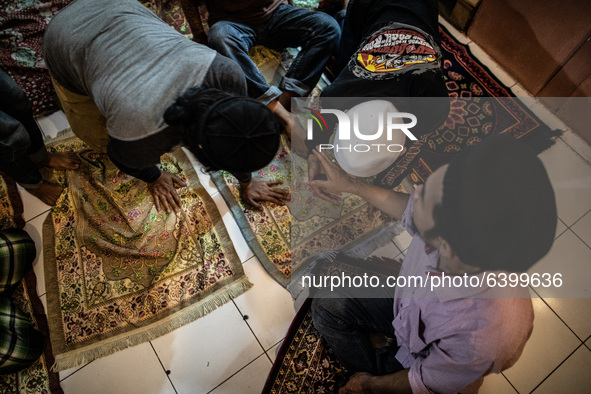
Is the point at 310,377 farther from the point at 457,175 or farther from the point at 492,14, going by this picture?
the point at 492,14

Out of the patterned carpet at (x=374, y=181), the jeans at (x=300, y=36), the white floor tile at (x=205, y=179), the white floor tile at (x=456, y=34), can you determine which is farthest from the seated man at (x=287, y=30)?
the white floor tile at (x=456, y=34)

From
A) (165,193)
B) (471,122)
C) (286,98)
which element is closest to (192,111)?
(165,193)

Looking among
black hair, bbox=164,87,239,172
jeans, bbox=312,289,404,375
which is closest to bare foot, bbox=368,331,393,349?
jeans, bbox=312,289,404,375

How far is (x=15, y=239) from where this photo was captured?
5.08 ft

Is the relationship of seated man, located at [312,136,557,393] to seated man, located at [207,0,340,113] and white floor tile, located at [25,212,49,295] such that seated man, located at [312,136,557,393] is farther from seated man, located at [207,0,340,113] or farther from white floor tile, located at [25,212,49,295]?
white floor tile, located at [25,212,49,295]

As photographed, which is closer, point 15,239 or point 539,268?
point 15,239

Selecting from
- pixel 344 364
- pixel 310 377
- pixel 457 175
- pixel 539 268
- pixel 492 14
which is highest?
pixel 492 14

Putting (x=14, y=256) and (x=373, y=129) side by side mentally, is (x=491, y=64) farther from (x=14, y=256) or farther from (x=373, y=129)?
(x=14, y=256)

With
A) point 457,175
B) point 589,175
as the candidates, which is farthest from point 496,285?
point 589,175

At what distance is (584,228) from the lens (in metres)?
1.70

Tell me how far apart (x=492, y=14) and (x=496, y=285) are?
170 cm

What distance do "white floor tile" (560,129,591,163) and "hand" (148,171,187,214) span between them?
208 cm

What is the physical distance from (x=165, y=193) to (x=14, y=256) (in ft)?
2.27

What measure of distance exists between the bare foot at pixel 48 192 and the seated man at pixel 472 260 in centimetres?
167
